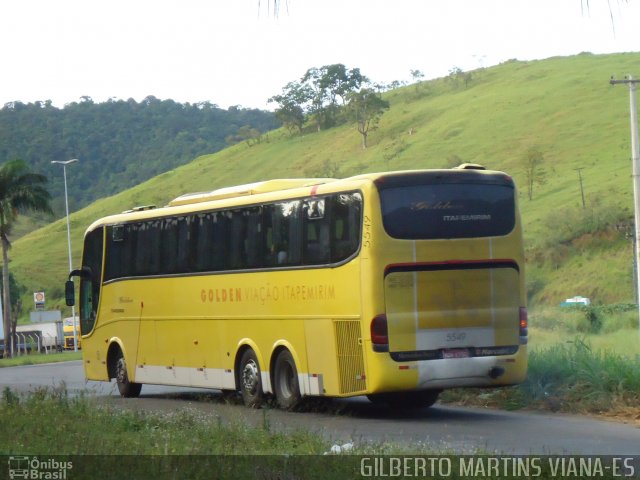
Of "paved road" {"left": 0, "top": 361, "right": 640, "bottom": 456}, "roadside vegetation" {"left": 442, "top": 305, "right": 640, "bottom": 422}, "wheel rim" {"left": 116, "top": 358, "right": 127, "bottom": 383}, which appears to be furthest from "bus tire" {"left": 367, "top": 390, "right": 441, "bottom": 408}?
"wheel rim" {"left": 116, "top": 358, "right": 127, "bottom": 383}

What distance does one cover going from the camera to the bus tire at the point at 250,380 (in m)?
18.0

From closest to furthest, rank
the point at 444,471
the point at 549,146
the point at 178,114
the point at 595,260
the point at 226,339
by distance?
the point at 444,471, the point at 226,339, the point at 595,260, the point at 549,146, the point at 178,114

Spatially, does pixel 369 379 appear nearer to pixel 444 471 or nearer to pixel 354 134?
pixel 444 471

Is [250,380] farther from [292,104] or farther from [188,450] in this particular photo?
[292,104]

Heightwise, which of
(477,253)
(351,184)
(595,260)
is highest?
(351,184)

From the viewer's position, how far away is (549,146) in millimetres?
103062

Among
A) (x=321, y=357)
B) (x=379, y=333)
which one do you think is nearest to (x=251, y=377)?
(x=321, y=357)

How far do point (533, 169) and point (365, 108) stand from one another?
94.7 ft

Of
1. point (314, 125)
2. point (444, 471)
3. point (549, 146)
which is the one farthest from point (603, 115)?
point (444, 471)

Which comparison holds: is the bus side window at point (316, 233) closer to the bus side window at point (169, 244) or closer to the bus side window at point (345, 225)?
the bus side window at point (345, 225)

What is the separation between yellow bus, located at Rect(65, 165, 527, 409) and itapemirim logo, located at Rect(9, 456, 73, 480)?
6.49 meters

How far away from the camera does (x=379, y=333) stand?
50.4 feet

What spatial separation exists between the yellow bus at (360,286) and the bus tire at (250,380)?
0.07 ft

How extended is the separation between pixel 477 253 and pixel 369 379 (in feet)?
7.21
